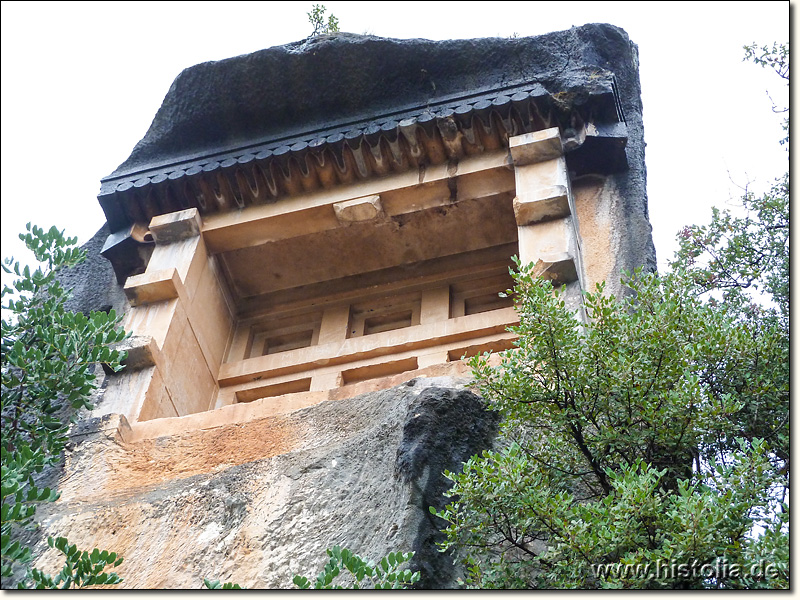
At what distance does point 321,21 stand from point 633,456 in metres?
8.07

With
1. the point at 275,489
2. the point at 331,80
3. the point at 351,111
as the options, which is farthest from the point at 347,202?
the point at 275,489

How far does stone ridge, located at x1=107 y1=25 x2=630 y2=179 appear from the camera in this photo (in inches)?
428

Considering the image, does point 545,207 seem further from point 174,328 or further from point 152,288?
point 152,288

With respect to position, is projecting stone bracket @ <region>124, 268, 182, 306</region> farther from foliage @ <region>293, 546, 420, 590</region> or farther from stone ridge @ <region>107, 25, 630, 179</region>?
foliage @ <region>293, 546, 420, 590</region>

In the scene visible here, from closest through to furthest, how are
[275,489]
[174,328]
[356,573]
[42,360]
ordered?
[356,573] < [42,360] < [275,489] < [174,328]

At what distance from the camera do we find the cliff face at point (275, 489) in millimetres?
6164

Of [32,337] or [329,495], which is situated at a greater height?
[32,337]

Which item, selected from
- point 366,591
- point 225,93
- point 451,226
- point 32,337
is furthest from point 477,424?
point 225,93

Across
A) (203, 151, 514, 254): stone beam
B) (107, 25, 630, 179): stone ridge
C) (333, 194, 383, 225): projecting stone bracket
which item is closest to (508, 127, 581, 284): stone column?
(203, 151, 514, 254): stone beam

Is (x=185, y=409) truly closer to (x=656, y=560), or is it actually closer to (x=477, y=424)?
(x=477, y=424)

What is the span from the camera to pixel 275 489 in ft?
22.6

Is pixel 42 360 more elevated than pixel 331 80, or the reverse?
pixel 42 360

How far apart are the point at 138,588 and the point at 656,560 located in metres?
3.20

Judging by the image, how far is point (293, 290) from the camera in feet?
36.5
